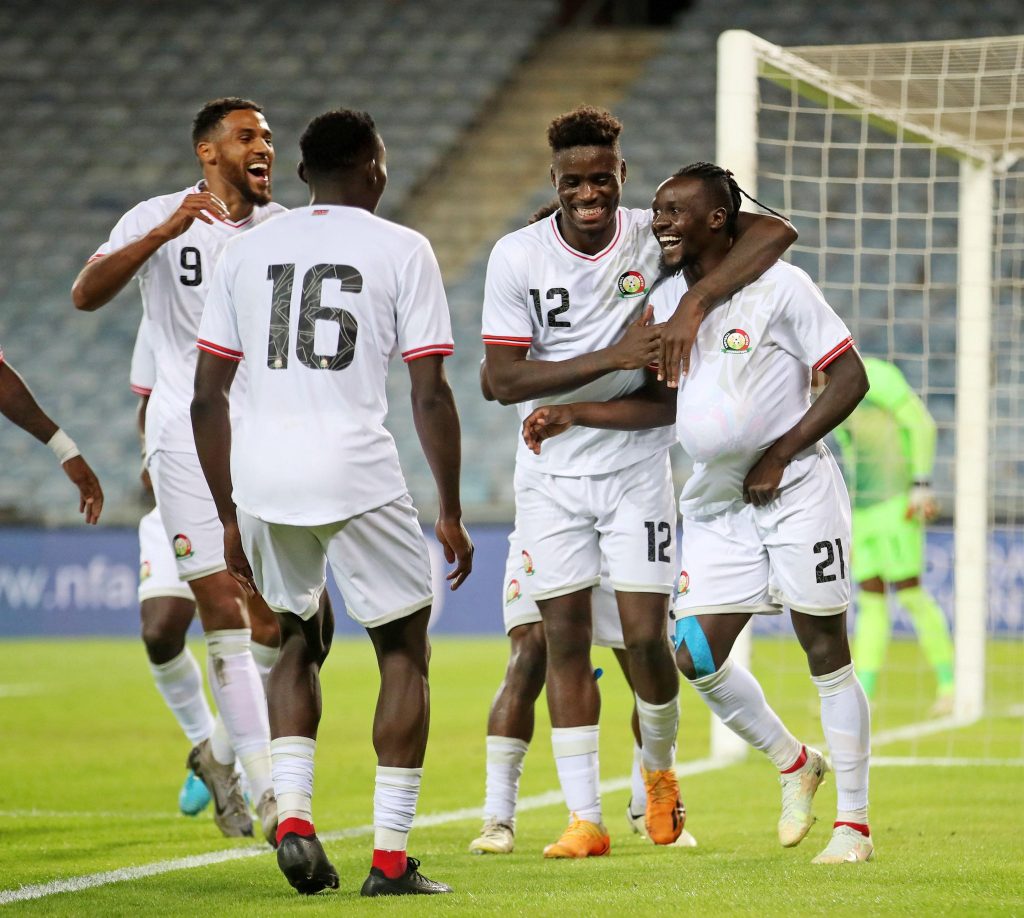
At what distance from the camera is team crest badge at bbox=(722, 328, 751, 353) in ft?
15.1

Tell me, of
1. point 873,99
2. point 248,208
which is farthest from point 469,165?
point 248,208

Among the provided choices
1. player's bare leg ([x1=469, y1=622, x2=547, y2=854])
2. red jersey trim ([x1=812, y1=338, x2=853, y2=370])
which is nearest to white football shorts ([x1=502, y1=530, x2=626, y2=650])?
player's bare leg ([x1=469, y1=622, x2=547, y2=854])

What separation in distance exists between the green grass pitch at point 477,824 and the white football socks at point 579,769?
0.20 meters

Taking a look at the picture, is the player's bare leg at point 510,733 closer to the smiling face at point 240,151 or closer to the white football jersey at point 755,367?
the white football jersey at point 755,367

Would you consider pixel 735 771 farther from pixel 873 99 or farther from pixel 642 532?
pixel 873 99

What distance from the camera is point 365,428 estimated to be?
13.5 ft

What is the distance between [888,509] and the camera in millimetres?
9477

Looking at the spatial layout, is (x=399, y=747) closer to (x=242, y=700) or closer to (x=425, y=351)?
(x=425, y=351)

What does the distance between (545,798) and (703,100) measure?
1530cm

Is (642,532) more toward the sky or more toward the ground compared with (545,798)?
more toward the sky

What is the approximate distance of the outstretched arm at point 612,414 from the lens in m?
4.84

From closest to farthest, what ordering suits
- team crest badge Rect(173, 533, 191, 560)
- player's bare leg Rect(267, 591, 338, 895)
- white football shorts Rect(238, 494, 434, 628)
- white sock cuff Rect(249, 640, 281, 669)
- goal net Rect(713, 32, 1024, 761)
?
player's bare leg Rect(267, 591, 338, 895) < white football shorts Rect(238, 494, 434, 628) < team crest badge Rect(173, 533, 191, 560) < white sock cuff Rect(249, 640, 281, 669) < goal net Rect(713, 32, 1024, 761)

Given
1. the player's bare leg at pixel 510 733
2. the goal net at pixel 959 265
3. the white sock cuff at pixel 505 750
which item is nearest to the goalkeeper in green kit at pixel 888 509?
the goal net at pixel 959 265

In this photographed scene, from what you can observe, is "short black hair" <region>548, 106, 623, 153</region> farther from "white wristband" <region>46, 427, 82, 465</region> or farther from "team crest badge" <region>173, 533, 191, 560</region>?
"white wristband" <region>46, 427, 82, 465</region>
